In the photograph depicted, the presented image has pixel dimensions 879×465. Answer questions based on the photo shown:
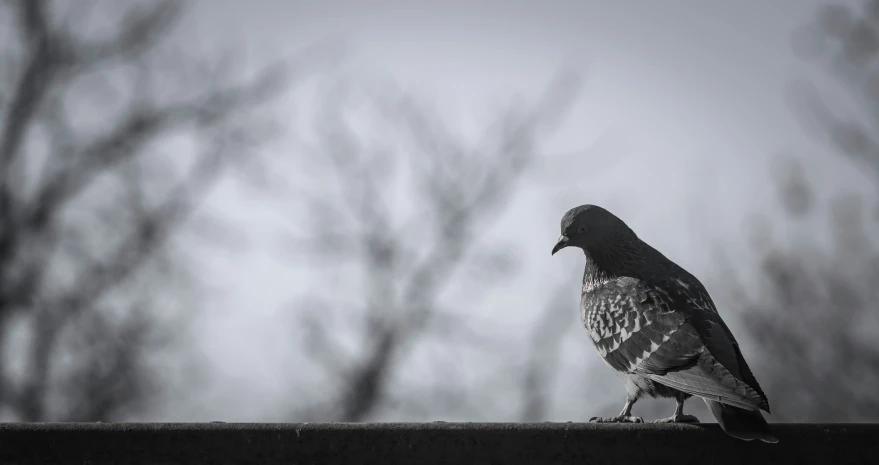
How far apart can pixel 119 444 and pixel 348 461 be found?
89 centimetres

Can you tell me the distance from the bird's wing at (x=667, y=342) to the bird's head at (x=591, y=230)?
1.20 feet

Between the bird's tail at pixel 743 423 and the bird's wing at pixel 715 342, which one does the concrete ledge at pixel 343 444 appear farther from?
the bird's wing at pixel 715 342

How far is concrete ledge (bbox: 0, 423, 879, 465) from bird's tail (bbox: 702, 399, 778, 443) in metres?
0.26

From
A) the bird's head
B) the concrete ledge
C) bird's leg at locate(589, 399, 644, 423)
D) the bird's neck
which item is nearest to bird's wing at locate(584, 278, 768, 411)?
the bird's neck

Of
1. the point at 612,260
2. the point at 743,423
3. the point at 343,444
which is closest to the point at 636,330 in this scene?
the point at 612,260

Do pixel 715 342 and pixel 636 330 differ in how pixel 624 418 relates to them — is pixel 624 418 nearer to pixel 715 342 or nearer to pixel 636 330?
pixel 636 330

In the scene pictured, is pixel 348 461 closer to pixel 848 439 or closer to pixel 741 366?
pixel 848 439

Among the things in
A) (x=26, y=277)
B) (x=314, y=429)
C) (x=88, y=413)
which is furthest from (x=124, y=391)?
(x=314, y=429)

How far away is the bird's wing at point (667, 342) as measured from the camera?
3.53 m

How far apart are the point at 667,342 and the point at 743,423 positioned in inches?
45.6

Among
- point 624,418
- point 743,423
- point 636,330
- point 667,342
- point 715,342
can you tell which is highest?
point 743,423

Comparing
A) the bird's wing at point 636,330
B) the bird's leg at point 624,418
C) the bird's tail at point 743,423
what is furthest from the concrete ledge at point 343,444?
the bird's leg at point 624,418

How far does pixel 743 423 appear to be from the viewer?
297 centimetres

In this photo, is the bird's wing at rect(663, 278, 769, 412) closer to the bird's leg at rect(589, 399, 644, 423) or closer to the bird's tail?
the bird's tail
